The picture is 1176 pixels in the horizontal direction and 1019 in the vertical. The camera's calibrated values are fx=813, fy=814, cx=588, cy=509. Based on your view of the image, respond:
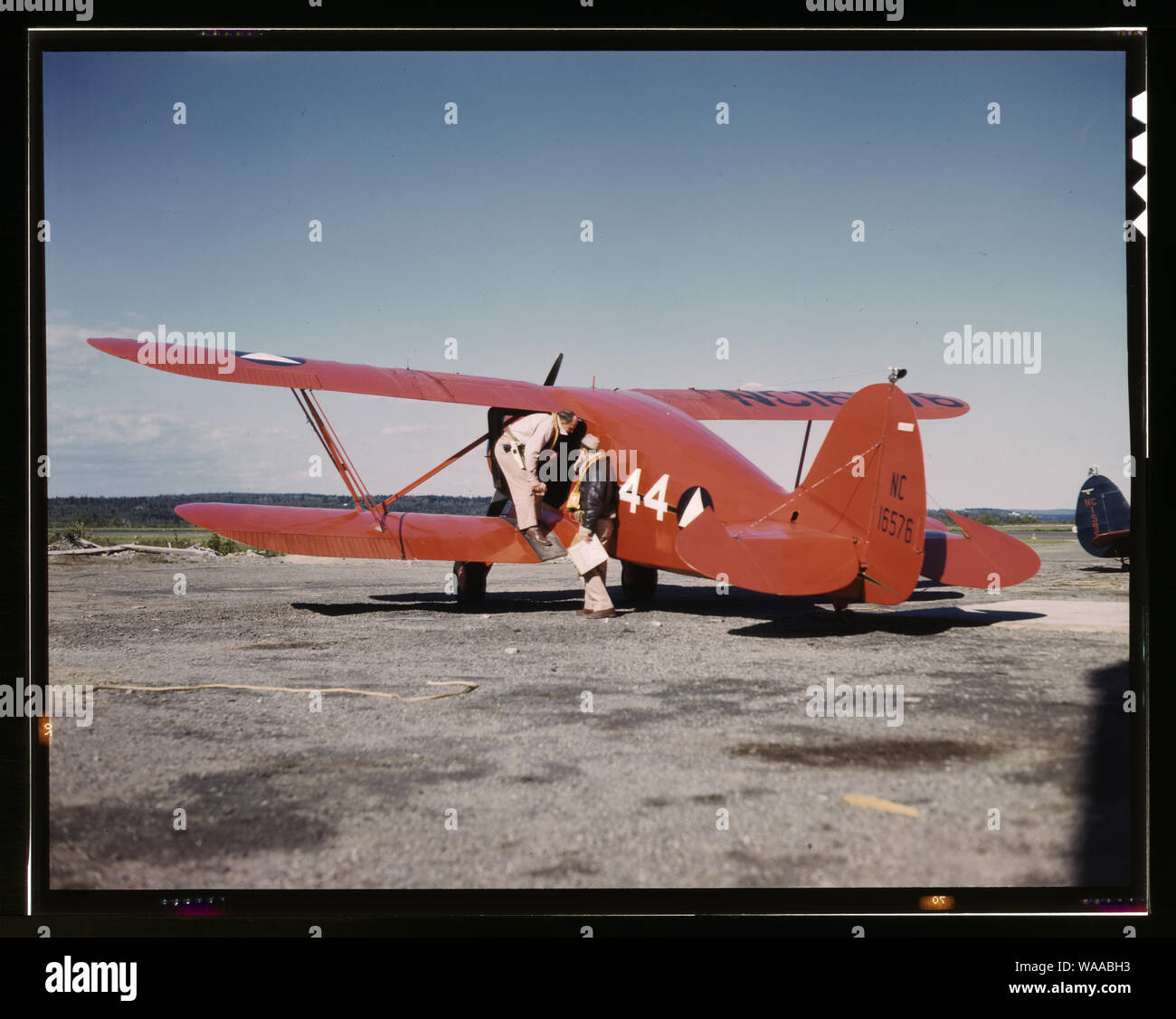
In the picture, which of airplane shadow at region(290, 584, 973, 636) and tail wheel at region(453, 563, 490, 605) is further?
tail wheel at region(453, 563, 490, 605)

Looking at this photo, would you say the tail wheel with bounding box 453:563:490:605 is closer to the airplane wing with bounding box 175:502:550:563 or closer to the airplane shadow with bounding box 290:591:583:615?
the airplane shadow with bounding box 290:591:583:615

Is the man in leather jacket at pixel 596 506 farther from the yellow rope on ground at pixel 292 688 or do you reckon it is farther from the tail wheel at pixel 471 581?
the yellow rope on ground at pixel 292 688

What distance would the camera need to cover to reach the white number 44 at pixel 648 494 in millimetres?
9984

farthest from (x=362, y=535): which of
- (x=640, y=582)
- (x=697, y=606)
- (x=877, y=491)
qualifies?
(x=877, y=491)

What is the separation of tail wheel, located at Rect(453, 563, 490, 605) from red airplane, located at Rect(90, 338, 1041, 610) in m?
0.02

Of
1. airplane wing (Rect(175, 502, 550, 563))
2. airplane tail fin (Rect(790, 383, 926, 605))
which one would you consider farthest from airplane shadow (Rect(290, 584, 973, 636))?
airplane tail fin (Rect(790, 383, 926, 605))

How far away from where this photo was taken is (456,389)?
36.8ft

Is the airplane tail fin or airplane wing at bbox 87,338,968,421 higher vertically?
airplane wing at bbox 87,338,968,421

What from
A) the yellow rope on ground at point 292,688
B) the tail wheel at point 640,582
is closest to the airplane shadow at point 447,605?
the tail wheel at point 640,582

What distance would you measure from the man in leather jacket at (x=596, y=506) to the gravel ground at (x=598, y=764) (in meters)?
1.61

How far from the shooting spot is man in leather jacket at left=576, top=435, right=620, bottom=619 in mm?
10305

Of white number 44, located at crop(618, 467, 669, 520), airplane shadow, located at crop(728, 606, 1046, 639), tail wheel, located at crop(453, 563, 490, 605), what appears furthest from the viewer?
tail wheel, located at crop(453, 563, 490, 605)

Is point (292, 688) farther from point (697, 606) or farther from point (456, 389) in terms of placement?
point (697, 606)

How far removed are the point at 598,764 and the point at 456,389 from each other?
757 cm
